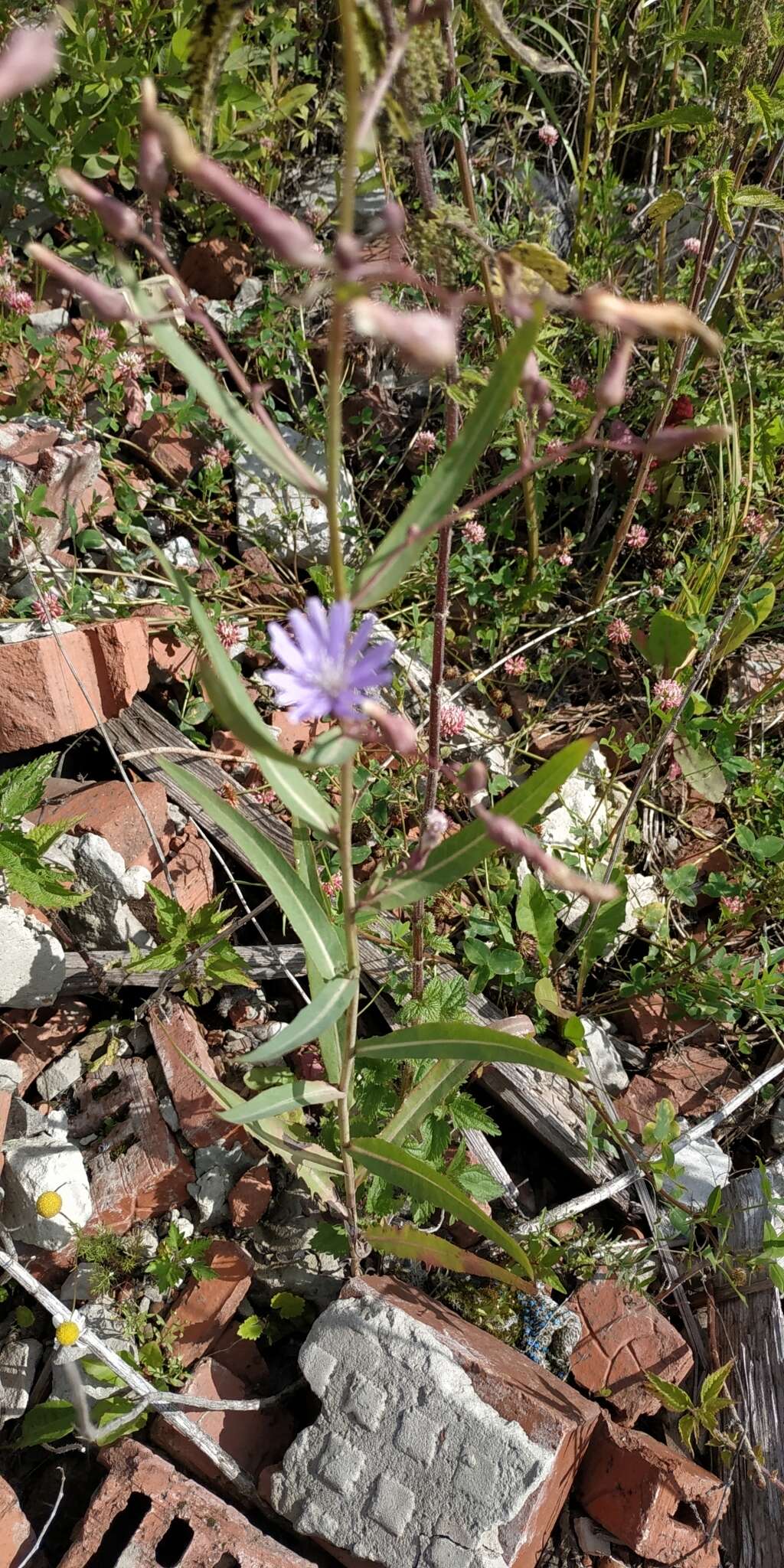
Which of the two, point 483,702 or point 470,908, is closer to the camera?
point 470,908

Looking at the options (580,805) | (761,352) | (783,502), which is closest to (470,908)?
(580,805)

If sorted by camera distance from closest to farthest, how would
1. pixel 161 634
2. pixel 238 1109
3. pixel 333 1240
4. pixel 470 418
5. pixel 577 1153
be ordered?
pixel 470 418 < pixel 238 1109 < pixel 333 1240 < pixel 577 1153 < pixel 161 634

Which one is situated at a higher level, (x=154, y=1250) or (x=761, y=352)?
(x=761, y=352)

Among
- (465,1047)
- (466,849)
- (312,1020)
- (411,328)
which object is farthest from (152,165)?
(465,1047)

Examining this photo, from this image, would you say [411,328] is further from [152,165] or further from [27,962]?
[27,962]

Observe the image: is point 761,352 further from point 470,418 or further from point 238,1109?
point 238,1109

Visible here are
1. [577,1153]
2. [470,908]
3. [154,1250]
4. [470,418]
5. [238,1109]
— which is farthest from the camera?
[470,908]

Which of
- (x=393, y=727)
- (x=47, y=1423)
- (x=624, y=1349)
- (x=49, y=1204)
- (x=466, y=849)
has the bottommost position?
(x=624, y=1349)

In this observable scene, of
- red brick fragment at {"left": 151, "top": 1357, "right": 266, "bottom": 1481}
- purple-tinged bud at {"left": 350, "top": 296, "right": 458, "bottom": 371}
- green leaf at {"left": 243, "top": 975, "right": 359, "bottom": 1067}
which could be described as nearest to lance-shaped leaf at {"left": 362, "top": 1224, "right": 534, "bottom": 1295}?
red brick fragment at {"left": 151, "top": 1357, "right": 266, "bottom": 1481}

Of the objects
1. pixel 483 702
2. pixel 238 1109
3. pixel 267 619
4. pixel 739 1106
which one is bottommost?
pixel 739 1106
